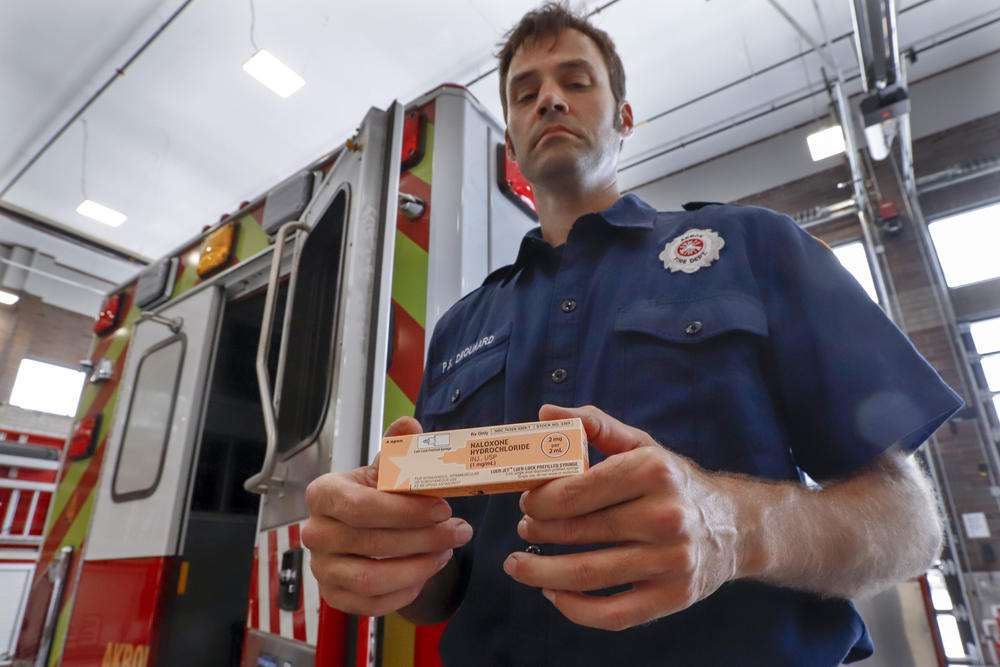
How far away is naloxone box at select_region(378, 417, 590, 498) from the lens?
1.63 feet

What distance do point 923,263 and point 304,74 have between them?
240 inches

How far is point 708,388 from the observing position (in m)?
0.71

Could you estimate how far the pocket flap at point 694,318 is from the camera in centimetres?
73

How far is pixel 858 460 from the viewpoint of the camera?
25.6 inches

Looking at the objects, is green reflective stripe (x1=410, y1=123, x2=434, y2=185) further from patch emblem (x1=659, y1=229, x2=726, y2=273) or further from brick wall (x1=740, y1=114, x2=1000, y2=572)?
brick wall (x1=740, y1=114, x2=1000, y2=572)

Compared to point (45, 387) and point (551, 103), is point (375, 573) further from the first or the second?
point (45, 387)

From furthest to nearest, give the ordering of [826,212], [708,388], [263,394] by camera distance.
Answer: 1. [826,212]
2. [263,394]
3. [708,388]

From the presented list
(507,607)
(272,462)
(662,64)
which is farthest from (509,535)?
(662,64)

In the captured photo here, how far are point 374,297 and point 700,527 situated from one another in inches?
37.0

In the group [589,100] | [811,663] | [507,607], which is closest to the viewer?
[811,663]

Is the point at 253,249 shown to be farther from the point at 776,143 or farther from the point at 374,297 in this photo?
the point at 776,143

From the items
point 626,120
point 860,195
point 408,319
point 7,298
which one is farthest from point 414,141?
point 7,298

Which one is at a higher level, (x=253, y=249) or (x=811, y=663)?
(x=253, y=249)

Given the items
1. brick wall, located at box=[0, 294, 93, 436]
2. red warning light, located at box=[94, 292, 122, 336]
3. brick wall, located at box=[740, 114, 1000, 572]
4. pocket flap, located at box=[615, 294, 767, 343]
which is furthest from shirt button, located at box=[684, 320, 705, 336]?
brick wall, located at box=[0, 294, 93, 436]
